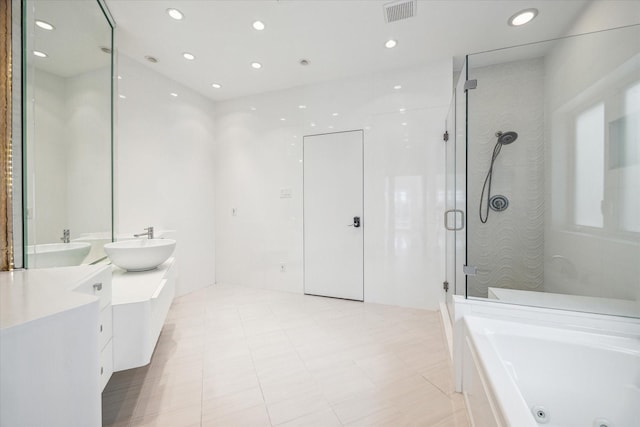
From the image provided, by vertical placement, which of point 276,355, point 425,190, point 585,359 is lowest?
point 276,355

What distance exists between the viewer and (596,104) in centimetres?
174

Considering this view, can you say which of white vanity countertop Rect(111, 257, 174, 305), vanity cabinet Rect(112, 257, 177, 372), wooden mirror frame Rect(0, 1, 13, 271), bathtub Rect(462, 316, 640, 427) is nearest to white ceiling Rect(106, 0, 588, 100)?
wooden mirror frame Rect(0, 1, 13, 271)

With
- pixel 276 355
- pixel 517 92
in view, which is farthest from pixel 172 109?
pixel 517 92

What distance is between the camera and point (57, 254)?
1.41 metres

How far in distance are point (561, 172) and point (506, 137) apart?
64 centimetres

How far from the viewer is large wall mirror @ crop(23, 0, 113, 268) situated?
1253mm

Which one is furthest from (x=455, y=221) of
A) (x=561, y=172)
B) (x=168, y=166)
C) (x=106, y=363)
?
(x=168, y=166)

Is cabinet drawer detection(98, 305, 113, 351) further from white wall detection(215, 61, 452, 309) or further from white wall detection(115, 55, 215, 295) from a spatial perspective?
white wall detection(215, 61, 452, 309)

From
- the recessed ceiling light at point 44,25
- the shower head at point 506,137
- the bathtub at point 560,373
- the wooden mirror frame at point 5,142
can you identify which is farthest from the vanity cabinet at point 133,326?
the shower head at point 506,137

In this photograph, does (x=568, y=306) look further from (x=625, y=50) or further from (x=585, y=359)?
(x=625, y=50)

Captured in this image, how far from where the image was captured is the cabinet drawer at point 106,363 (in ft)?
3.71

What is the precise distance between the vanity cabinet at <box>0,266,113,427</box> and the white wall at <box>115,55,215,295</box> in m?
2.08

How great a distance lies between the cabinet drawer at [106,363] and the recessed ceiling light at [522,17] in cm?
357

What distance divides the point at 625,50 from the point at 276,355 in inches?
120
